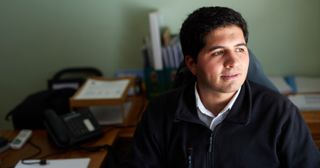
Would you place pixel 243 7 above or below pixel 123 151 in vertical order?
above

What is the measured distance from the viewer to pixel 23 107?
6.77 ft

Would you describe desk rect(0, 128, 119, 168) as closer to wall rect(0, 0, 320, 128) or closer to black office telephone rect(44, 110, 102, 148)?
black office telephone rect(44, 110, 102, 148)

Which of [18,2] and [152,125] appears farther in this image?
[18,2]

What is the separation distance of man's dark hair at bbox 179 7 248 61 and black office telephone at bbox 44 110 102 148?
0.74 metres

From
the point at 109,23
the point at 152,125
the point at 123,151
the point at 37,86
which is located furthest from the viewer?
the point at 37,86

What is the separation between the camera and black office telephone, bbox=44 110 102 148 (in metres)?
1.75

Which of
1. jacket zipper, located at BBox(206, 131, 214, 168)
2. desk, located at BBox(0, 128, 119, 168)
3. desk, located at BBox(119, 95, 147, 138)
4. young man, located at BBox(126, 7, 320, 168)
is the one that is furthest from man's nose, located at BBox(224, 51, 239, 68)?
desk, located at BBox(119, 95, 147, 138)

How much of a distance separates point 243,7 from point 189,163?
1197 mm

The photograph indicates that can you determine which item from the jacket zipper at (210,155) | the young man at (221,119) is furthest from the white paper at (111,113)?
the jacket zipper at (210,155)

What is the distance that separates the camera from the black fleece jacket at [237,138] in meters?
1.22

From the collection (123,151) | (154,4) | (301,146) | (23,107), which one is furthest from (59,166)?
(154,4)

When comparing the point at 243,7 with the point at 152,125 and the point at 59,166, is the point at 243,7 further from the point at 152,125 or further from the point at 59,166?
the point at 59,166

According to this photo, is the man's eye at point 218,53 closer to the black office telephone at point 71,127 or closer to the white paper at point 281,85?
the black office telephone at point 71,127

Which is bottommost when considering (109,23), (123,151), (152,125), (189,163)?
(123,151)
